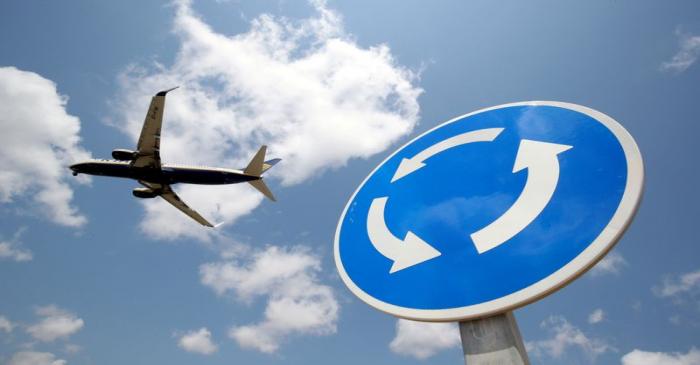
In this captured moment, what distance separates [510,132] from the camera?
3.99m

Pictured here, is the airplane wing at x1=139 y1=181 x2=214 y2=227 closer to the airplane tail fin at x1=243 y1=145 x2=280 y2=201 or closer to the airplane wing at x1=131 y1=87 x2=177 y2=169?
the airplane wing at x1=131 y1=87 x2=177 y2=169

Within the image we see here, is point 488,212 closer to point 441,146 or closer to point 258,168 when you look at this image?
point 441,146

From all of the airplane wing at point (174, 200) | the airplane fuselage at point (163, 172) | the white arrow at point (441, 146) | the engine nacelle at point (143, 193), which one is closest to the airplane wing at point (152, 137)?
the airplane fuselage at point (163, 172)

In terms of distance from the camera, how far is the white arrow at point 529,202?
126 inches

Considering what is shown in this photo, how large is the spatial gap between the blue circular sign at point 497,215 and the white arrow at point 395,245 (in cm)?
1

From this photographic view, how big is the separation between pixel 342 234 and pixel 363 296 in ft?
3.55

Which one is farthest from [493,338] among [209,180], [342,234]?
[209,180]

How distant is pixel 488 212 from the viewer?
3.42 m

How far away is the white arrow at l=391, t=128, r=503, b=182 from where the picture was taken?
163 inches

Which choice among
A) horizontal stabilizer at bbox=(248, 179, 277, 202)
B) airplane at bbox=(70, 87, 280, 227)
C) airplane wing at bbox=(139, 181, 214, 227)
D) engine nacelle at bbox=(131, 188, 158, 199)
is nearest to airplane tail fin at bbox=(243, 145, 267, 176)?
airplane at bbox=(70, 87, 280, 227)

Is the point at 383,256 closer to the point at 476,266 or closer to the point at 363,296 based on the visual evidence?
the point at 363,296

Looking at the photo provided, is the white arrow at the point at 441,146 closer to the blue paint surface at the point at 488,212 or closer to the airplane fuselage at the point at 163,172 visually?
the blue paint surface at the point at 488,212

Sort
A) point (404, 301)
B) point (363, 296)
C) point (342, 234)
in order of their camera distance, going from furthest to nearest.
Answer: point (342, 234) < point (363, 296) < point (404, 301)

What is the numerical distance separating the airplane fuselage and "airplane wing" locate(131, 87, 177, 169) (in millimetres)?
681
